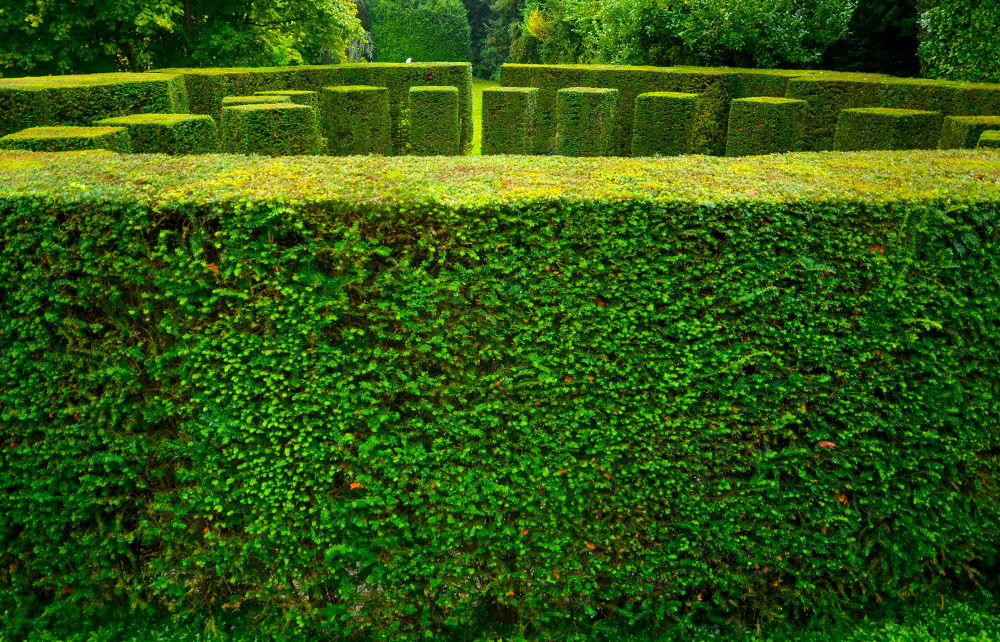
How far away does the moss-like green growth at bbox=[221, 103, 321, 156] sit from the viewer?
1020 cm

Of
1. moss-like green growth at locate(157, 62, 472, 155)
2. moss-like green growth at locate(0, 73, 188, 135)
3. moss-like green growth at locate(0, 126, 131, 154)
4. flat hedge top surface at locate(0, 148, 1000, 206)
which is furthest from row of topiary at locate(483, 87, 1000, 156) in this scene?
moss-like green growth at locate(0, 126, 131, 154)

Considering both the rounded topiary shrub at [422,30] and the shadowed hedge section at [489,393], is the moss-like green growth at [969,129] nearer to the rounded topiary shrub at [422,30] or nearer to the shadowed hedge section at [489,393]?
the shadowed hedge section at [489,393]

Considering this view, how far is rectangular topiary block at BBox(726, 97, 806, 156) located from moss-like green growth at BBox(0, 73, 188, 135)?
1016cm

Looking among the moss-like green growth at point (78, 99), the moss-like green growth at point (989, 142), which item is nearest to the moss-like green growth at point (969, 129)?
the moss-like green growth at point (989, 142)

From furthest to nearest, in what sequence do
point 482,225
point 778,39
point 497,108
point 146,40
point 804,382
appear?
1. point 146,40
2. point 778,39
3. point 497,108
4. point 804,382
5. point 482,225

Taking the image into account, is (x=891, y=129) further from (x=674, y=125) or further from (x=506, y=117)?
(x=506, y=117)

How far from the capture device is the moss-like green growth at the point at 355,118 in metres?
14.1

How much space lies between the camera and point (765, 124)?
37.6 ft

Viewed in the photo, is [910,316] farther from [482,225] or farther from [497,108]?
[497,108]

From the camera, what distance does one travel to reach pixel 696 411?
3.98 m

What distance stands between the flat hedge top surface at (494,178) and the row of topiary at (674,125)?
515cm

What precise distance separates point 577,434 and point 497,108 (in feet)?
34.6

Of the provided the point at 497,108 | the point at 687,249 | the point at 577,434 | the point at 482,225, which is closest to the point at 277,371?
the point at 482,225

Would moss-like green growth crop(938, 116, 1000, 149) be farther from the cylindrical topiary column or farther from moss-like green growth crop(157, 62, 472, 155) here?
moss-like green growth crop(157, 62, 472, 155)
